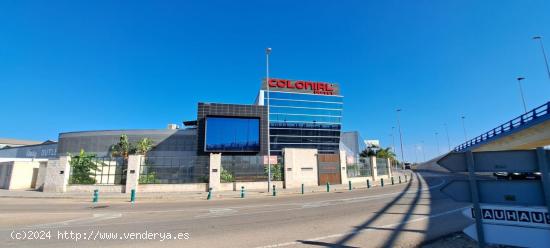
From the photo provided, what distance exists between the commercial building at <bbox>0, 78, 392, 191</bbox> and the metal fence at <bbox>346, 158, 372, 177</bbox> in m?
0.14

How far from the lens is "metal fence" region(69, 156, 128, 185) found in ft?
88.2

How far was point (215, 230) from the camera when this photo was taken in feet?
29.5

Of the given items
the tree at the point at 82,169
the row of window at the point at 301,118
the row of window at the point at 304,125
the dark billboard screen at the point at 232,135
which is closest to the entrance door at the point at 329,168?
the dark billboard screen at the point at 232,135

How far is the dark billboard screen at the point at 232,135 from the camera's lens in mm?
48719

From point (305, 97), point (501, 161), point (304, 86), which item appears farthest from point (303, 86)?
point (501, 161)

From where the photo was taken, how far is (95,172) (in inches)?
1066

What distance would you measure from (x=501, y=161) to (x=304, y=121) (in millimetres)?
74799

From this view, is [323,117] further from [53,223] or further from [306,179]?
[53,223]

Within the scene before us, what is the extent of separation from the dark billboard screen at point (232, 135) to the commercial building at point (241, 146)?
6.4 inches

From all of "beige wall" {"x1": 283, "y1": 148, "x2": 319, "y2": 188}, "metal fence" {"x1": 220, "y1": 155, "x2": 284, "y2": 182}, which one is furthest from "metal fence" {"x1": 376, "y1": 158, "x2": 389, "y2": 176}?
"metal fence" {"x1": 220, "y1": 155, "x2": 284, "y2": 182}

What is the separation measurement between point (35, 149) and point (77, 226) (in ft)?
278

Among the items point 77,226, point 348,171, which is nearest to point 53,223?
point 77,226

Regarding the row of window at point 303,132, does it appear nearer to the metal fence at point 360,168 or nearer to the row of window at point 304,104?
the row of window at point 304,104

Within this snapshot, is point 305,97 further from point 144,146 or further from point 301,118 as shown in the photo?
point 144,146
